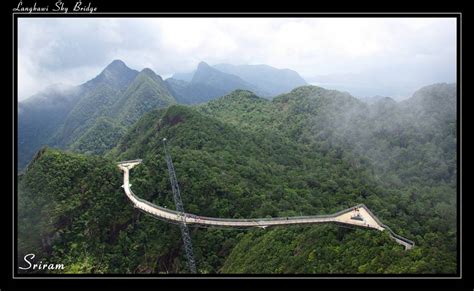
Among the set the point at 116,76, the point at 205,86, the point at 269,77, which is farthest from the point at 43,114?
the point at 269,77

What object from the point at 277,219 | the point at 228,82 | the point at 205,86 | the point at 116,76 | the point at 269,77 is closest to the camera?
the point at 277,219

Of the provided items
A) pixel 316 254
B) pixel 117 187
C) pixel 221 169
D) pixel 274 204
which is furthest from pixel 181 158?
pixel 316 254

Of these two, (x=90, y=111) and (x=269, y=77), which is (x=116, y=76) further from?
(x=269, y=77)

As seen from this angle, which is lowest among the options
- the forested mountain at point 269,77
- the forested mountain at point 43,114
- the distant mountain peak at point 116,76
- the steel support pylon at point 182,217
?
the steel support pylon at point 182,217

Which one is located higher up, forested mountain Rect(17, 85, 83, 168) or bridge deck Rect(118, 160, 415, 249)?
forested mountain Rect(17, 85, 83, 168)

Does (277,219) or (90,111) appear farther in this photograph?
(90,111)

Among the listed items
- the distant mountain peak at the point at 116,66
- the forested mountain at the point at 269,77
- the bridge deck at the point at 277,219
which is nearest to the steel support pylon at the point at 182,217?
the bridge deck at the point at 277,219

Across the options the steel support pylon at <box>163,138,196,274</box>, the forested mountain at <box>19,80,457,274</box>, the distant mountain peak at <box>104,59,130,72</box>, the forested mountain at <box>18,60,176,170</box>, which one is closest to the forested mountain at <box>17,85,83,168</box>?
the forested mountain at <box>18,60,176,170</box>

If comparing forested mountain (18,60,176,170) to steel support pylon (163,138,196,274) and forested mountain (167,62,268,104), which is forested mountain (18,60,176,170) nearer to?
forested mountain (167,62,268,104)

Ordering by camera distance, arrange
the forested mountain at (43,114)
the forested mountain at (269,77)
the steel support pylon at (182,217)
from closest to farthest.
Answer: the steel support pylon at (182,217), the forested mountain at (43,114), the forested mountain at (269,77)

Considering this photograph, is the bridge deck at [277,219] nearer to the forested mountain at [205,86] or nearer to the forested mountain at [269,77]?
the forested mountain at [205,86]
